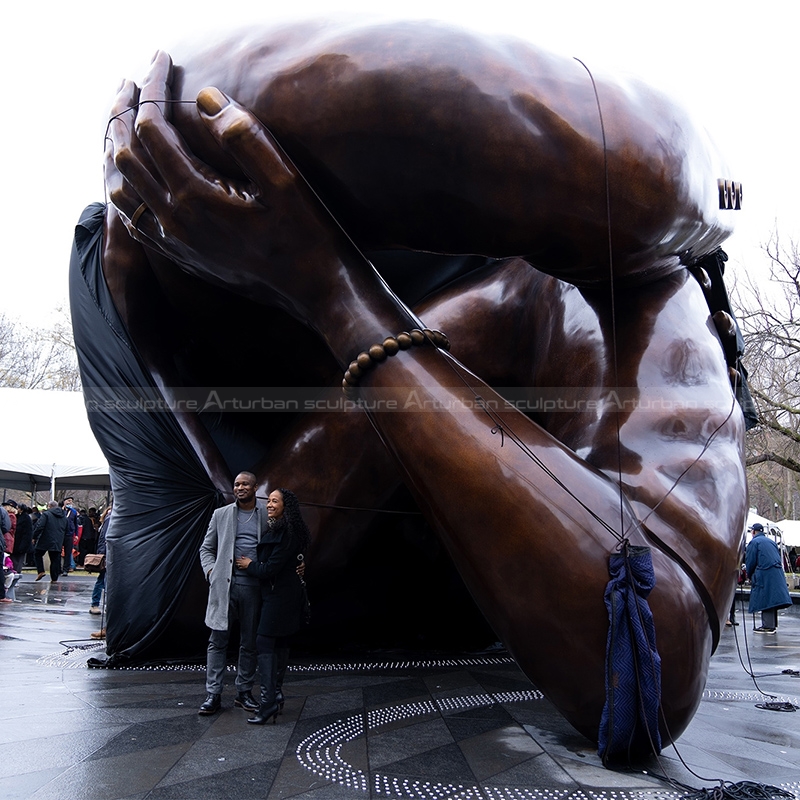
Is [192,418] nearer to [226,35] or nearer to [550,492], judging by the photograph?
[226,35]

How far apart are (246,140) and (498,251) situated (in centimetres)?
111

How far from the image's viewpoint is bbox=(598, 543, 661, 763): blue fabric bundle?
2826 millimetres

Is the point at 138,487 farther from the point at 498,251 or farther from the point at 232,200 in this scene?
the point at 498,251

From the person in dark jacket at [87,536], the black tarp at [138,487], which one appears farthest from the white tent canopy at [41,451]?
the black tarp at [138,487]

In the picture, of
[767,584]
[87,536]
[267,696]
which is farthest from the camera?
[87,536]

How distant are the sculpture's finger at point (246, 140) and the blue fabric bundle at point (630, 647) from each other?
1.95 meters

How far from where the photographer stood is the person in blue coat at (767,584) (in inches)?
434

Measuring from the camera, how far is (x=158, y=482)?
5.67 m

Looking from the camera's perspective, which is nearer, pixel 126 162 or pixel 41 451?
pixel 126 162

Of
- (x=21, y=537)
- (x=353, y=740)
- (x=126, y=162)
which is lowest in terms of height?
(x=21, y=537)

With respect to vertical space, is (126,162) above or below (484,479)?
above

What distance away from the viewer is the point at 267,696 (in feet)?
13.0

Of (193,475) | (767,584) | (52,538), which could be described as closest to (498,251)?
(193,475)

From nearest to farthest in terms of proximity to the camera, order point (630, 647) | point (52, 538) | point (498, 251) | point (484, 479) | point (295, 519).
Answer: point (630, 647) < point (484, 479) < point (498, 251) < point (295, 519) < point (52, 538)
